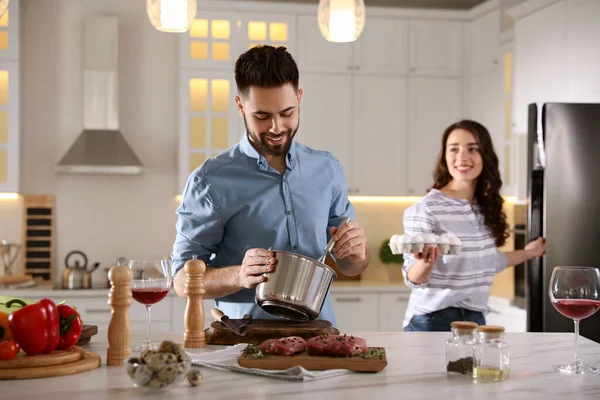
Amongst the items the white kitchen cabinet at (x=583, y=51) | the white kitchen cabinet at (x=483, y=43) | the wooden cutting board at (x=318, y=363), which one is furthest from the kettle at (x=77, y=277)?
the wooden cutting board at (x=318, y=363)

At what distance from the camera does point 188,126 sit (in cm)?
554

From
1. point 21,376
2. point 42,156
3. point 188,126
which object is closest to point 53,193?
point 42,156

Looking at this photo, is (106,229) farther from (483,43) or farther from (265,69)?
(265,69)

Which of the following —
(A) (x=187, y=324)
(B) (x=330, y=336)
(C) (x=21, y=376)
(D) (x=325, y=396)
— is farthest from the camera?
(A) (x=187, y=324)

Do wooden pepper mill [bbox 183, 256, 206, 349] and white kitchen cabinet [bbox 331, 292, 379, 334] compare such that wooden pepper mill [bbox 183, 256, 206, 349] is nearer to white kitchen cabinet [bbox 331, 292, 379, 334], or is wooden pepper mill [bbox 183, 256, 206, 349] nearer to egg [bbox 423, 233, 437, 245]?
egg [bbox 423, 233, 437, 245]

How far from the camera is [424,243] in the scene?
322 cm

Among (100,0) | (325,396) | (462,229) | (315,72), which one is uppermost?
(100,0)

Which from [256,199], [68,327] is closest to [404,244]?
[256,199]

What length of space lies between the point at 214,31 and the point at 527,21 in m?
2.05

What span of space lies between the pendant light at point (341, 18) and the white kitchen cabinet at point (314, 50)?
2.57 metres

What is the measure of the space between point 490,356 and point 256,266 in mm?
629

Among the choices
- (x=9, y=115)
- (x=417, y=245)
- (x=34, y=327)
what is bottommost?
(x=34, y=327)

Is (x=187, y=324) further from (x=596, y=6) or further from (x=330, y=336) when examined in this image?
(x=596, y=6)

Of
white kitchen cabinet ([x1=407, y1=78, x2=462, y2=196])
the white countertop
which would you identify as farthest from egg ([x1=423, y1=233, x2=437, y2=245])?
white kitchen cabinet ([x1=407, y1=78, x2=462, y2=196])
